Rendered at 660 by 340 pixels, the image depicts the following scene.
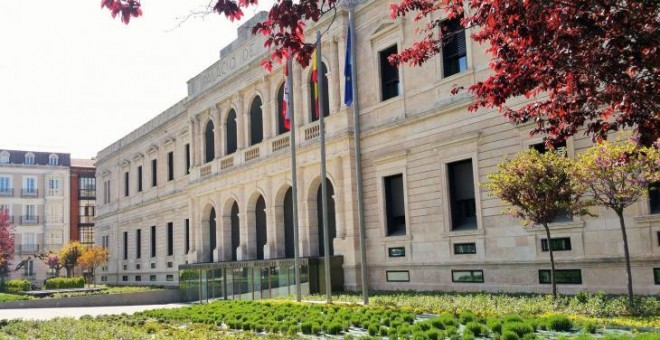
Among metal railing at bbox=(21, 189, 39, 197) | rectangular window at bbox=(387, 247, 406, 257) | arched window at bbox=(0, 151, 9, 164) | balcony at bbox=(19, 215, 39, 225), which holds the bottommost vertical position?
rectangular window at bbox=(387, 247, 406, 257)

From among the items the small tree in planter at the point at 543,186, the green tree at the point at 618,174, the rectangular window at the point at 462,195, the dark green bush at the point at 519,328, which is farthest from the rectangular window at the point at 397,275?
the dark green bush at the point at 519,328

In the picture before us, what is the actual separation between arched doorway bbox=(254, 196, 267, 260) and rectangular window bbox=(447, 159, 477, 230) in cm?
1340

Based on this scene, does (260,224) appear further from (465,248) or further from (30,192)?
(30,192)

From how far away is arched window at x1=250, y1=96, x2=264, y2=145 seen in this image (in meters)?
33.8

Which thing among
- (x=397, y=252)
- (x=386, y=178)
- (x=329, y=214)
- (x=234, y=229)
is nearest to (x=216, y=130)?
(x=234, y=229)

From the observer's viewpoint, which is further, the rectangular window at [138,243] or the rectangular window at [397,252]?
the rectangular window at [138,243]

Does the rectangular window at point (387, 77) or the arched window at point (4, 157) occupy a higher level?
the arched window at point (4, 157)

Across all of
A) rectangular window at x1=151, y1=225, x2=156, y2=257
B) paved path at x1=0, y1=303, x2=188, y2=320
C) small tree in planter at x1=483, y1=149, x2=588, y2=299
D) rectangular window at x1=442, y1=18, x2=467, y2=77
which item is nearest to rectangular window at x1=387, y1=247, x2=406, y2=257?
rectangular window at x1=442, y1=18, x2=467, y2=77

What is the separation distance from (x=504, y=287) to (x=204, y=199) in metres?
22.0

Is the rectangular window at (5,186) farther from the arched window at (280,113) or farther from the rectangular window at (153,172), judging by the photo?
the arched window at (280,113)

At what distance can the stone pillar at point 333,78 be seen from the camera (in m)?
26.5

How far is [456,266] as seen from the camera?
21.5 meters

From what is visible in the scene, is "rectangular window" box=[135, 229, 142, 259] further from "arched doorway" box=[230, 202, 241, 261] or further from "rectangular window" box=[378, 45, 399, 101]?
"rectangular window" box=[378, 45, 399, 101]

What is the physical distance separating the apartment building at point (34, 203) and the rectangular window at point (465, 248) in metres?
68.0
